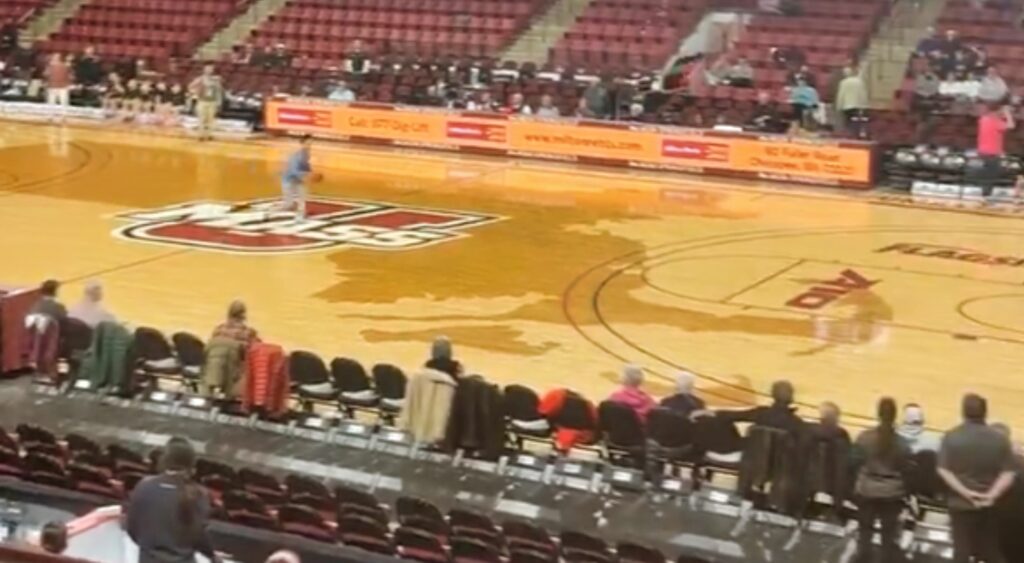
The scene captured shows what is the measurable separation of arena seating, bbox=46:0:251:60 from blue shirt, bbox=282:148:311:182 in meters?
17.5

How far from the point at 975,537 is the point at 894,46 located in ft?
82.4

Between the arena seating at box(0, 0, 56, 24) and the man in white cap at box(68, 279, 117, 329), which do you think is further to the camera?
the arena seating at box(0, 0, 56, 24)

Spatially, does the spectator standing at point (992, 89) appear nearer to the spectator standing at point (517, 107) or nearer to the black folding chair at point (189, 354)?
the spectator standing at point (517, 107)

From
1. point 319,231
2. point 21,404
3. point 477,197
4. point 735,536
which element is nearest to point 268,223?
point 319,231

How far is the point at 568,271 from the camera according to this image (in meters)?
21.5

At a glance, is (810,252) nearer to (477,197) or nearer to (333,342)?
(477,197)

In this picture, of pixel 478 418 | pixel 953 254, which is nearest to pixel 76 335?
pixel 478 418

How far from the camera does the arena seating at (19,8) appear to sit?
4478 centimetres

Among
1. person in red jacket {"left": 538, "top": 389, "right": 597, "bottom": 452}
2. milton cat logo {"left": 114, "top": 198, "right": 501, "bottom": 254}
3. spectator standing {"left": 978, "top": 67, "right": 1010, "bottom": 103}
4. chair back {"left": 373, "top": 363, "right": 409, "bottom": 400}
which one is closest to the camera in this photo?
person in red jacket {"left": 538, "top": 389, "right": 597, "bottom": 452}

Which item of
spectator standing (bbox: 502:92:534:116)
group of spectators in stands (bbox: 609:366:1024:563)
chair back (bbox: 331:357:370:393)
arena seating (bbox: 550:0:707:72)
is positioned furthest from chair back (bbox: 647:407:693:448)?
arena seating (bbox: 550:0:707:72)

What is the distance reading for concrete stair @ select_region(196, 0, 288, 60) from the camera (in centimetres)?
4084

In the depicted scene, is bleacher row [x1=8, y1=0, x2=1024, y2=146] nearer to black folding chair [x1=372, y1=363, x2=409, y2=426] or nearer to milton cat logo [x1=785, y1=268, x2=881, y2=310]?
milton cat logo [x1=785, y1=268, x2=881, y2=310]

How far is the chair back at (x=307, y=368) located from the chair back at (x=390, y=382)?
54 centimetres

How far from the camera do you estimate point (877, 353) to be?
1756 centimetres
